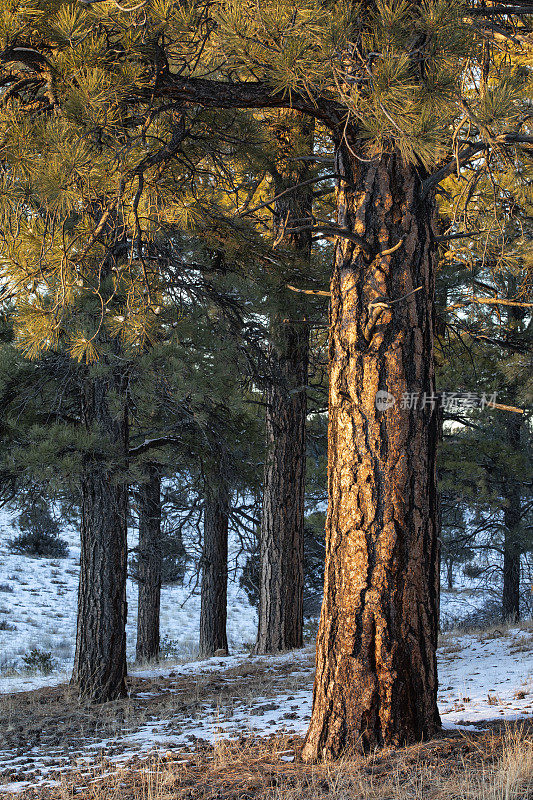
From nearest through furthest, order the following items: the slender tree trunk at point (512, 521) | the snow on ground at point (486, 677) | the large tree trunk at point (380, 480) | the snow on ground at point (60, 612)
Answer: the large tree trunk at point (380, 480) → the snow on ground at point (486, 677) → the slender tree trunk at point (512, 521) → the snow on ground at point (60, 612)

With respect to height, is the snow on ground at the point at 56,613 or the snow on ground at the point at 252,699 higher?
the snow on ground at the point at 252,699

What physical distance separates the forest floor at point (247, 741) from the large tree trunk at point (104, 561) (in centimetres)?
36

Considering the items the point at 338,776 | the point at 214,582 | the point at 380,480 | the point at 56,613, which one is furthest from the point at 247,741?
the point at 56,613

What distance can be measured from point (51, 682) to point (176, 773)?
19.2 ft

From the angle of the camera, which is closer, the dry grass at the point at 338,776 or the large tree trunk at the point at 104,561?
the dry grass at the point at 338,776

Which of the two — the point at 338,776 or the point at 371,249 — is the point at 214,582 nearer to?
the point at 338,776

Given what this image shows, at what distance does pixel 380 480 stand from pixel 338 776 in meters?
1.46

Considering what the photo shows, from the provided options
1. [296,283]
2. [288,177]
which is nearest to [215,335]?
[296,283]

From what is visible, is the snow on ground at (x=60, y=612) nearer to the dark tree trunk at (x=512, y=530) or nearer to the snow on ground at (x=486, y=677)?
the dark tree trunk at (x=512, y=530)

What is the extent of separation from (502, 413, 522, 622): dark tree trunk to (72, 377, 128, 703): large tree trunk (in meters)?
7.98

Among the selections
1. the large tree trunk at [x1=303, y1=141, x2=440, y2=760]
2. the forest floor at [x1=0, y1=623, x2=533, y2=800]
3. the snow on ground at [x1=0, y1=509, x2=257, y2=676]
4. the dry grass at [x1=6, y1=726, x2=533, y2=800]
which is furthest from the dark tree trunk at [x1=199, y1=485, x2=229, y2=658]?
the large tree trunk at [x1=303, y1=141, x2=440, y2=760]

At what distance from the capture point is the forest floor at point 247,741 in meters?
3.05

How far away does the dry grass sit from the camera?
2.85 m

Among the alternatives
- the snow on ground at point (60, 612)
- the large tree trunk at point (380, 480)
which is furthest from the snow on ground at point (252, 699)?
the snow on ground at point (60, 612)
